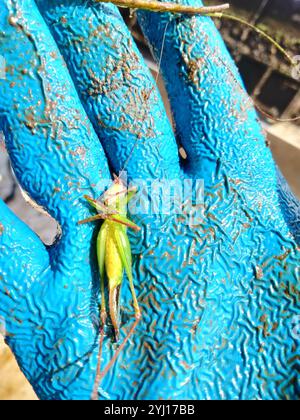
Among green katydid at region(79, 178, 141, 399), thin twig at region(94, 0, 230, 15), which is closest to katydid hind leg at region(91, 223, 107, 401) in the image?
green katydid at region(79, 178, 141, 399)

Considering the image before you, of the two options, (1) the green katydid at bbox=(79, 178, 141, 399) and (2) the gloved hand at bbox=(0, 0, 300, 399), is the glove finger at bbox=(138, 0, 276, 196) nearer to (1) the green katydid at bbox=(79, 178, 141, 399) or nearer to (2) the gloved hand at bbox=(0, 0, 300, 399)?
(2) the gloved hand at bbox=(0, 0, 300, 399)

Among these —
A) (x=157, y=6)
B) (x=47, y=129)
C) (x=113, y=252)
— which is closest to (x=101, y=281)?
(x=113, y=252)

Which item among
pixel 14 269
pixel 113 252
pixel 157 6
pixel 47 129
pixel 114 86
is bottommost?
pixel 14 269

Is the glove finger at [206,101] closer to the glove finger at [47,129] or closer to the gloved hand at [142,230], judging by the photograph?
the gloved hand at [142,230]

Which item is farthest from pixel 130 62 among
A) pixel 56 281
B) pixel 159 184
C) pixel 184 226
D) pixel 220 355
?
pixel 220 355

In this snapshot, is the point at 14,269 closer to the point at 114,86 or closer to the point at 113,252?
the point at 113,252

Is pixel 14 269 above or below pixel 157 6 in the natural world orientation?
below

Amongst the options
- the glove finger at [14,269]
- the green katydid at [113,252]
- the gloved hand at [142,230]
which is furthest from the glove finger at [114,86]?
the glove finger at [14,269]
